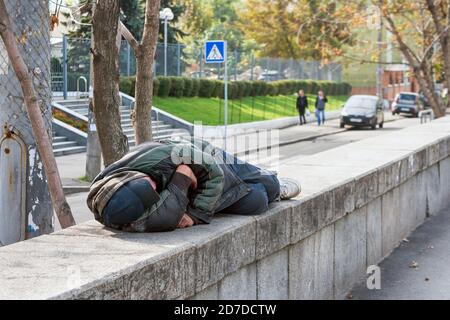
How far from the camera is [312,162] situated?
9602 mm

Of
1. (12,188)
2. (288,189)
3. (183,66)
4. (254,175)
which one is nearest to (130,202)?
(254,175)

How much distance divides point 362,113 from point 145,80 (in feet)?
121

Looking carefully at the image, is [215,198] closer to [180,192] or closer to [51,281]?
[180,192]

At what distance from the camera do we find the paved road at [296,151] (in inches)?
636

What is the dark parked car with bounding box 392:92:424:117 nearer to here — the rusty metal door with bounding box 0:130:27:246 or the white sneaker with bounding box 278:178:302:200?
the white sneaker with bounding box 278:178:302:200

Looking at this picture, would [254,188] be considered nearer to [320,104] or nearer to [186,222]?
[186,222]

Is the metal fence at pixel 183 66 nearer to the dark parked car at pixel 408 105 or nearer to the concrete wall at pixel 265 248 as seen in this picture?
the dark parked car at pixel 408 105

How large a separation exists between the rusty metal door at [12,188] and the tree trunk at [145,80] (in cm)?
222

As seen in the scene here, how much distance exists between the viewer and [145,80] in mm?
8992

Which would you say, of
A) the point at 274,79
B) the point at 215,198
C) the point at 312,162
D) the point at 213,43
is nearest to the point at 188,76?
the point at 274,79

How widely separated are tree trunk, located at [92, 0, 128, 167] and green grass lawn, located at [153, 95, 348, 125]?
28405mm

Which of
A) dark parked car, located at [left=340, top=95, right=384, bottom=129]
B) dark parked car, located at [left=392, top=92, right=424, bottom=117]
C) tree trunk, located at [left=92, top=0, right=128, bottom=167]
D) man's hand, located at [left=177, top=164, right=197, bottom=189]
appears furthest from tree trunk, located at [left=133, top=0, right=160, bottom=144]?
dark parked car, located at [left=392, top=92, right=424, bottom=117]

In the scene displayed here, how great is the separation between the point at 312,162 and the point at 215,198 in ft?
13.4

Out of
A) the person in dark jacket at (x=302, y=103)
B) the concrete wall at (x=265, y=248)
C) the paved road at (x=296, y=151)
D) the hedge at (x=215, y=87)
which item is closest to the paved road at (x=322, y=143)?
the paved road at (x=296, y=151)
